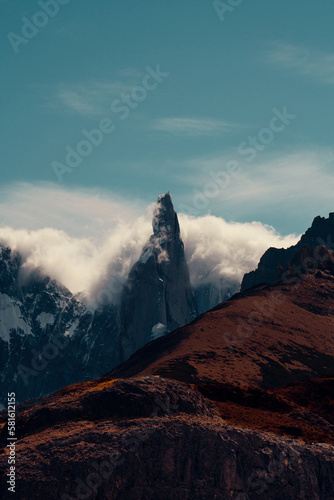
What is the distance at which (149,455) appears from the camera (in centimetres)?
9388

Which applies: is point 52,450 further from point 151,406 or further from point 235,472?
point 235,472

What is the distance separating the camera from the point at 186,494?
91812 millimetres

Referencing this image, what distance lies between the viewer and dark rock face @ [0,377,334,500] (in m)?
89.9

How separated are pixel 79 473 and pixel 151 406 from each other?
15.4m

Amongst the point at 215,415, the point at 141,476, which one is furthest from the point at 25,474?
the point at 215,415

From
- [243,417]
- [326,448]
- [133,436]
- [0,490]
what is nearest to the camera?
[0,490]

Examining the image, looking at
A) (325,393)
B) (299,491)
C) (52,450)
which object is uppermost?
(325,393)

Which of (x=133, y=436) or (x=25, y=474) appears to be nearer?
(x=25, y=474)

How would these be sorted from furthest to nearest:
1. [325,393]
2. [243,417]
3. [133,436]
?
[325,393]
[243,417]
[133,436]

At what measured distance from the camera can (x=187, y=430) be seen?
97312 mm

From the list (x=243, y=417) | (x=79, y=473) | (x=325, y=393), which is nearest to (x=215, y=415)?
(x=243, y=417)

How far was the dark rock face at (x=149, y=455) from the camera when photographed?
295ft

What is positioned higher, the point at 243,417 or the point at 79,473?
the point at 243,417

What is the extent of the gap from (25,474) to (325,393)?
8979 centimetres
